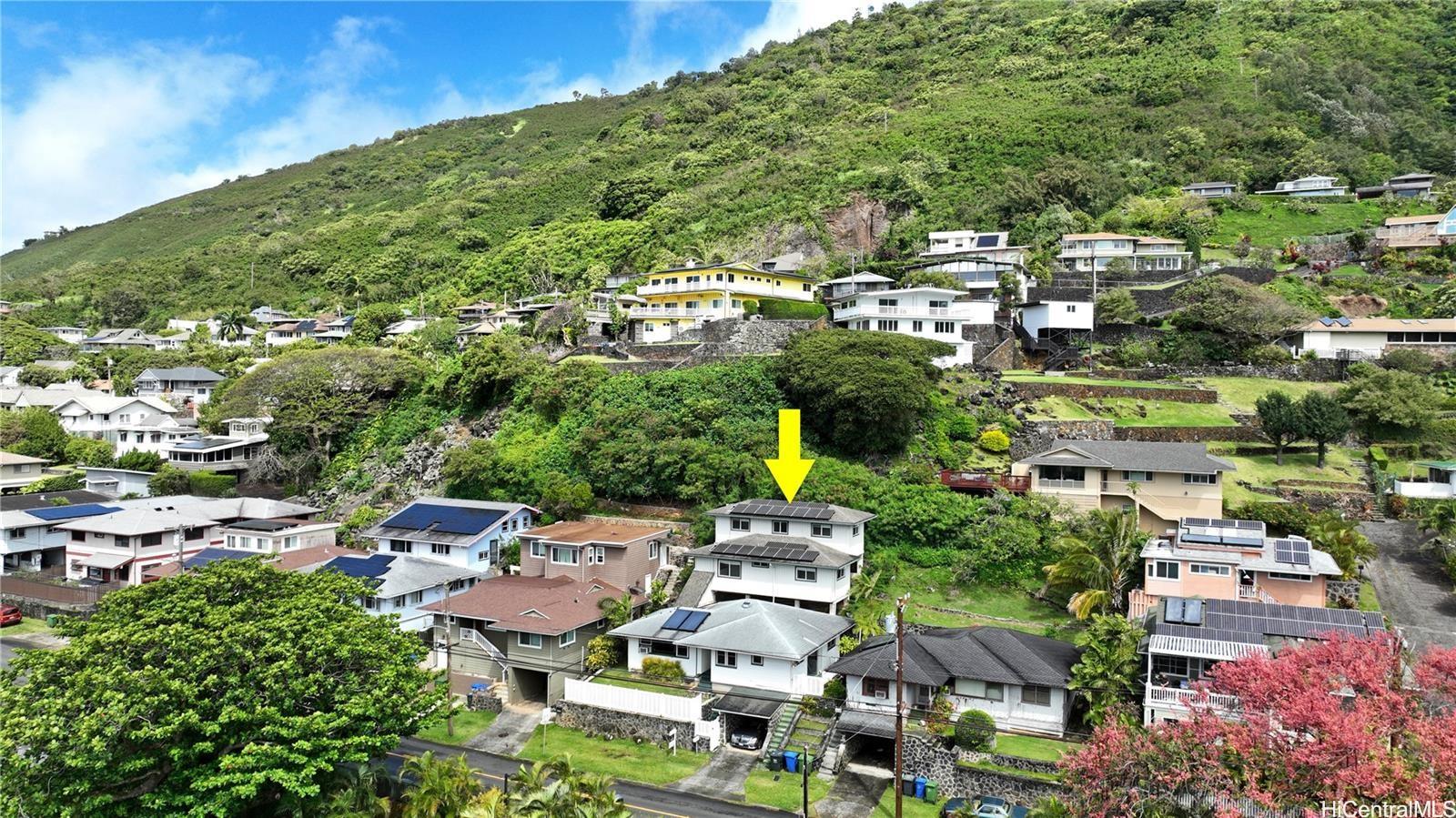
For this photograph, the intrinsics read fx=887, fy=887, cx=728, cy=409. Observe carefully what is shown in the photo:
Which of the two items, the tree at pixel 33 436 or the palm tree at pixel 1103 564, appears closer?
the palm tree at pixel 1103 564

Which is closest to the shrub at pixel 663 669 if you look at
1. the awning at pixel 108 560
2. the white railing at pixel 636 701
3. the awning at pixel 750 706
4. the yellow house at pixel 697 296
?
the white railing at pixel 636 701

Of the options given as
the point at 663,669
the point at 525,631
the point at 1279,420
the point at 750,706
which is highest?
the point at 1279,420

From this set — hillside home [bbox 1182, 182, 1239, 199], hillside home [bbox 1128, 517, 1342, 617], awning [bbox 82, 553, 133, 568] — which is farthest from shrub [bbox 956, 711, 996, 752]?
hillside home [bbox 1182, 182, 1239, 199]

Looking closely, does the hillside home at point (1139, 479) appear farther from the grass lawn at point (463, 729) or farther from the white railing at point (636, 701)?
the grass lawn at point (463, 729)

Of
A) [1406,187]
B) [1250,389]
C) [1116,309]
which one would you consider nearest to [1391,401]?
[1250,389]

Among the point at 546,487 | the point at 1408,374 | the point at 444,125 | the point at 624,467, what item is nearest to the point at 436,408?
the point at 546,487

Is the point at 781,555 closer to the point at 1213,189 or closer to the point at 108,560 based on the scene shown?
the point at 108,560
